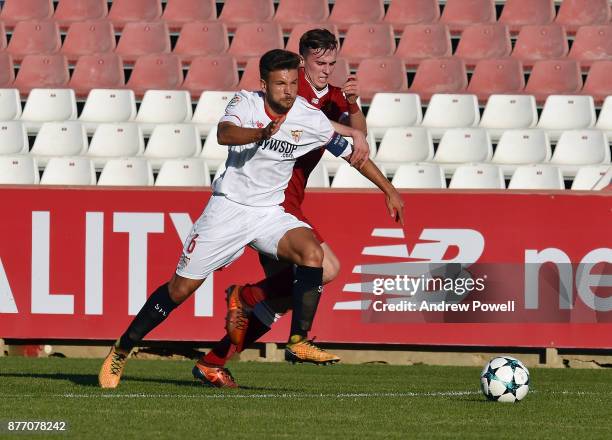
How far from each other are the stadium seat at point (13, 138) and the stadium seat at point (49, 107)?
42 centimetres

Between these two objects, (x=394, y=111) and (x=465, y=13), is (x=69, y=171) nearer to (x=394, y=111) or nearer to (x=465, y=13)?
(x=394, y=111)

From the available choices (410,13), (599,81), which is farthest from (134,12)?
(599,81)

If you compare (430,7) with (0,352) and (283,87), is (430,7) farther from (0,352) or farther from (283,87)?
(283,87)

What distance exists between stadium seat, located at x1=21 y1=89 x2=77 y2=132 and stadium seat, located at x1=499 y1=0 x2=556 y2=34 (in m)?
6.03

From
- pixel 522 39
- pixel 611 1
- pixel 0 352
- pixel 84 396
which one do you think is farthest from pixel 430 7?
pixel 84 396

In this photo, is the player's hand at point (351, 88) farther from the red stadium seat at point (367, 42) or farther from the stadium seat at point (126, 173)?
the red stadium seat at point (367, 42)

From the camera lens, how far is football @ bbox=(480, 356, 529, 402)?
7535 mm

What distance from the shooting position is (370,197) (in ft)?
37.5

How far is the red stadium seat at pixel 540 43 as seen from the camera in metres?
17.3

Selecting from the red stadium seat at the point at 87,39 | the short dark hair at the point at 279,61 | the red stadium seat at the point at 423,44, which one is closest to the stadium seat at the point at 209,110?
the red stadium seat at the point at 87,39

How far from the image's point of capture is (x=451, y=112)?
15.8 m

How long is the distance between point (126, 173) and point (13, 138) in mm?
1625

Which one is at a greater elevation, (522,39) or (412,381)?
(522,39)

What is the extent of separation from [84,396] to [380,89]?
32.1ft
